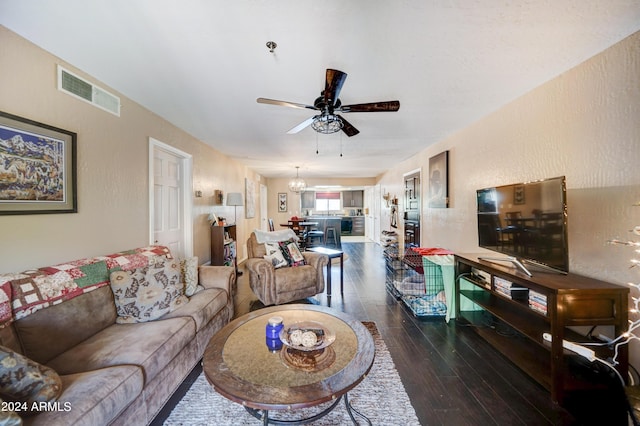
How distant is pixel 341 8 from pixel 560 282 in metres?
2.20

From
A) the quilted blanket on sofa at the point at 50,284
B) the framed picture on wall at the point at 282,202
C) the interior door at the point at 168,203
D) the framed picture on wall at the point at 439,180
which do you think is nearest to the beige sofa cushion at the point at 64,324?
the quilted blanket on sofa at the point at 50,284

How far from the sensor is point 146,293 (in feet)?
6.20

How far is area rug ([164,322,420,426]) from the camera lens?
4.75ft

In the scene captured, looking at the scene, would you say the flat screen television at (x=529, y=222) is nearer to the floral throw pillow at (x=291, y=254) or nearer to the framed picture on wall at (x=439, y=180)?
the framed picture on wall at (x=439, y=180)

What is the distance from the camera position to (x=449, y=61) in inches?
72.1

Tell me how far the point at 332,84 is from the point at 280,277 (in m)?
2.17

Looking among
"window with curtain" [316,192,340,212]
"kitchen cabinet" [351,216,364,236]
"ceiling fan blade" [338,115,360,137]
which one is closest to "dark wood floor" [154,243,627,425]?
"ceiling fan blade" [338,115,360,137]

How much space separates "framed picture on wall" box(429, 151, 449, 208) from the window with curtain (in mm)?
7026

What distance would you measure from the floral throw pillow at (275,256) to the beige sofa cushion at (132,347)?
1.43m

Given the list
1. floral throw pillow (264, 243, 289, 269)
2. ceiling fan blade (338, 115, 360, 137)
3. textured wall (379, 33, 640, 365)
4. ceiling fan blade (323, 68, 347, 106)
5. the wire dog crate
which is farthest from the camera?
floral throw pillow (264, 243, 289, 269)

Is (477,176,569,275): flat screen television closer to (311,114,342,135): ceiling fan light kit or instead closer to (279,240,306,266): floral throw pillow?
(311,114,342,135): ceiling fan light kit

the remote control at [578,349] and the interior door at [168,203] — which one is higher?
the interior door at [168,203]

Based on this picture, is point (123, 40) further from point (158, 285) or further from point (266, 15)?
point (158, 285)

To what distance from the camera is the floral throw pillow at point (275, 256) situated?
10.4ft
